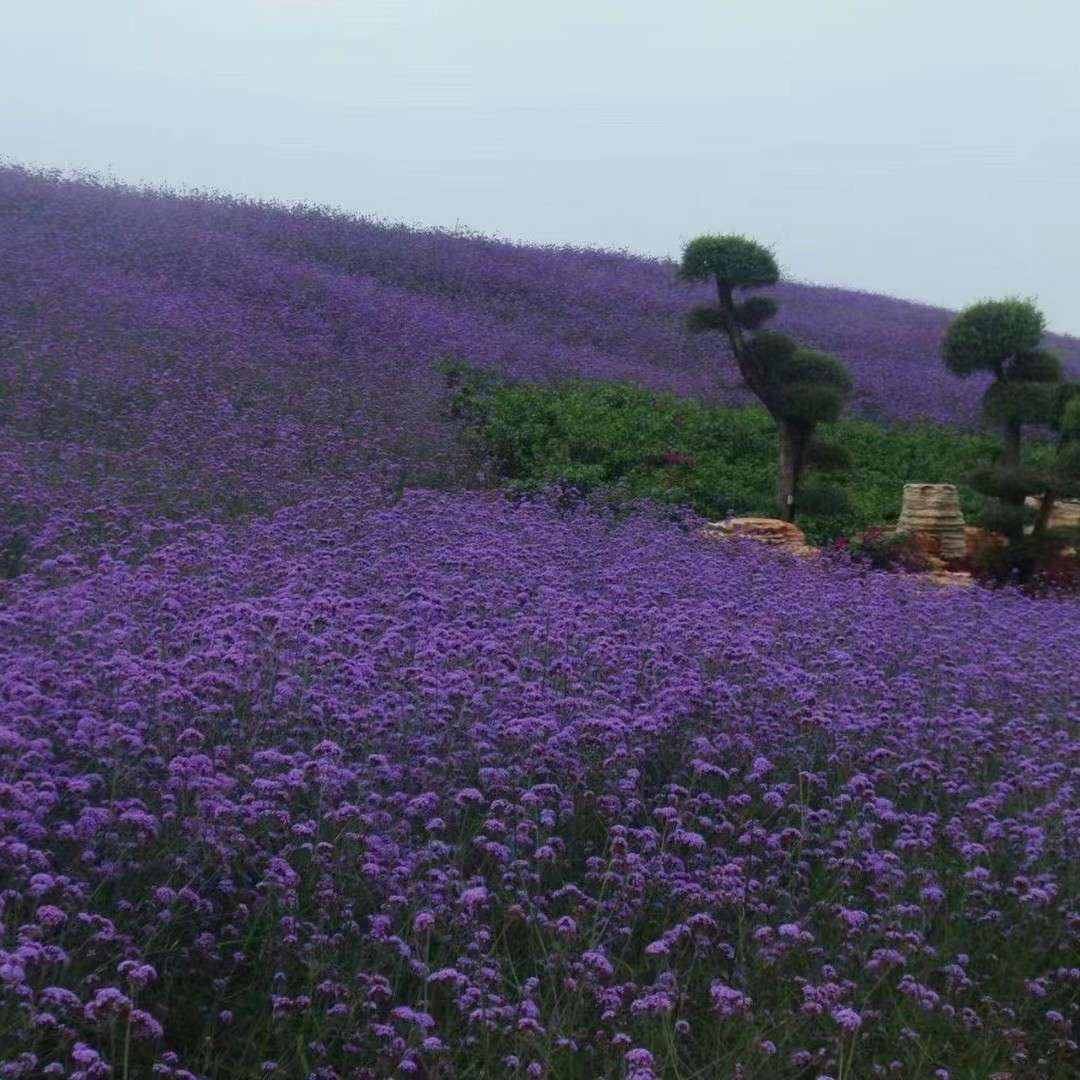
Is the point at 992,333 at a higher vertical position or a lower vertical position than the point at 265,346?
higher

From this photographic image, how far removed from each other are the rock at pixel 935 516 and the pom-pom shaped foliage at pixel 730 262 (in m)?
2.47

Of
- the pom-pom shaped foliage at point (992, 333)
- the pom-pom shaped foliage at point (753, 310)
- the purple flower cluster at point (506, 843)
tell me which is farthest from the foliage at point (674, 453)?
the purple flower cluster at point (506, 843)

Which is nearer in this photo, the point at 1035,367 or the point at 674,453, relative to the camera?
the point at 1035,367

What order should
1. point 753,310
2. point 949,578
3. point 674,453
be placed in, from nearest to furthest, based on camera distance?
point 949,578, point 753,310, point 674,453

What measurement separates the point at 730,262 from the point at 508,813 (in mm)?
10267

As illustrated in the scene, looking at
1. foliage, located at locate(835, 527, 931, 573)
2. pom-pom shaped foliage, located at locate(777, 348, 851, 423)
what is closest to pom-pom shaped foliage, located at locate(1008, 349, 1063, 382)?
pom-pom shaped foliage, located at locate(777, 348, 851, 423)

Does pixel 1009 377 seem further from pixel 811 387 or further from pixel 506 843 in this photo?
pixel 506 843

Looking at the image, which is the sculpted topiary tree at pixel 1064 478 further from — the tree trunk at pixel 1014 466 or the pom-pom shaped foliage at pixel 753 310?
the pom-pom shaped foliage at pixel 753 310

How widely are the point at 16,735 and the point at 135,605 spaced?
6.72ft

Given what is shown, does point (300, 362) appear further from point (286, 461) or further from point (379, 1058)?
point (379, 1058)

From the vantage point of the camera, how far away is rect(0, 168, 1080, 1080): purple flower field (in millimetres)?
3152

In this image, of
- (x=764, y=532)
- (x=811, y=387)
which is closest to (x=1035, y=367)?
(x=811, y=387)

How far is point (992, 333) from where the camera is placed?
12922mm

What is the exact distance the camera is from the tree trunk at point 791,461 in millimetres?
13164
